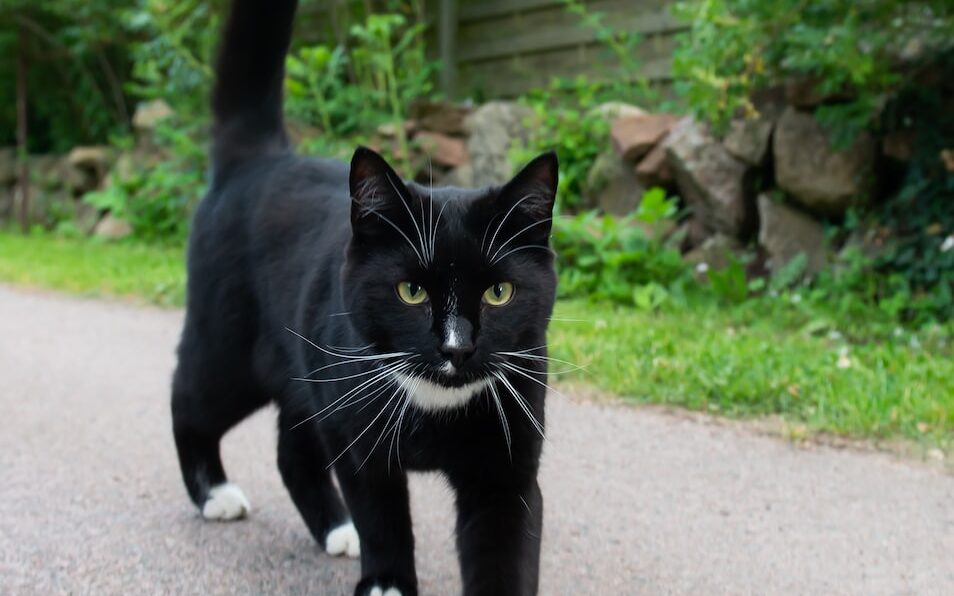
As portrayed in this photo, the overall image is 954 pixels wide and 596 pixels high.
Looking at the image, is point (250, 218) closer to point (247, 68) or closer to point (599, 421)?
point (247, 68)

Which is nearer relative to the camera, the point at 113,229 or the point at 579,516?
the point at 579,516

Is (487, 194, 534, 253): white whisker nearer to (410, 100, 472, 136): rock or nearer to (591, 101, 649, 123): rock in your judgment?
(591, 101, 649, 123): rock

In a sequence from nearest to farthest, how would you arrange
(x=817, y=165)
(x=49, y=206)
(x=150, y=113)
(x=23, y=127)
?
(x=817, y=165)
(x=150, y=113)
(x=49, y=206)
(x=23, y=127)

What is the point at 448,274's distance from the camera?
2.02m

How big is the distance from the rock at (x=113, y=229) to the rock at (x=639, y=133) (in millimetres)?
5425

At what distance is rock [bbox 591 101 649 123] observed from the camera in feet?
22.6

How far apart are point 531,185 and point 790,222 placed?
4069mm

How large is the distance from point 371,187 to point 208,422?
101 cm

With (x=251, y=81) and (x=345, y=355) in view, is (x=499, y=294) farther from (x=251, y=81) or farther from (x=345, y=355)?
(x=251, y=81)

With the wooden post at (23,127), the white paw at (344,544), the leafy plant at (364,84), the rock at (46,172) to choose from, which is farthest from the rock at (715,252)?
the wooden post at (23,127)

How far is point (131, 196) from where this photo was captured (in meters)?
10.2

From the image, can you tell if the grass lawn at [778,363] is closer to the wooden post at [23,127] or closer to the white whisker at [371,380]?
the white whisker at [371,380]

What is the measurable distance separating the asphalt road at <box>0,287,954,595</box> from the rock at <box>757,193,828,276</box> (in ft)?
7.63

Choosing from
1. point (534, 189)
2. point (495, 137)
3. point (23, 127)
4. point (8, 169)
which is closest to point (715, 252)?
point (495, 137)
